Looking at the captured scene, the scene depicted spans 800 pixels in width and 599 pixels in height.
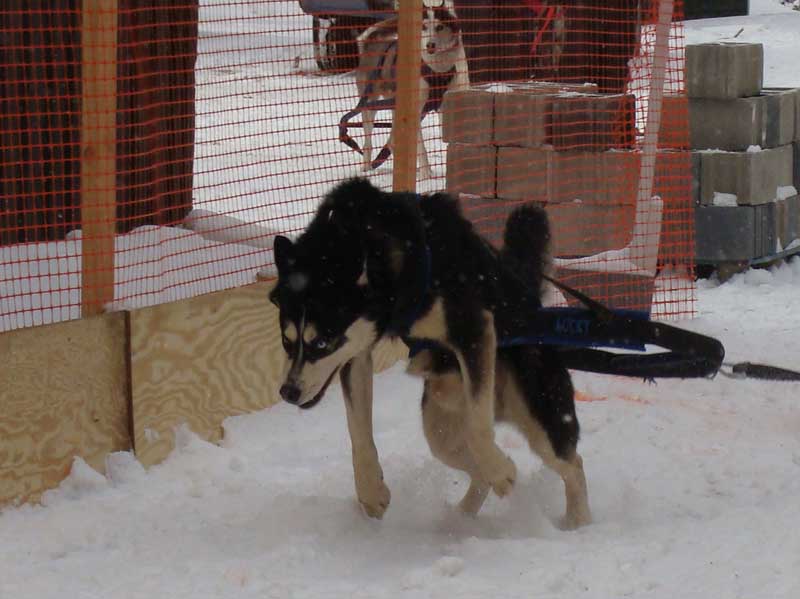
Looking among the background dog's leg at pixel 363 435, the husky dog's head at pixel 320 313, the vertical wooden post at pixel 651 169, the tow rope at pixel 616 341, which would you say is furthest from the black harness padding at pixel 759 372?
the vertical wooden post at pixel 651 169

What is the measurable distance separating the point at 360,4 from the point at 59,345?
970 centimetres

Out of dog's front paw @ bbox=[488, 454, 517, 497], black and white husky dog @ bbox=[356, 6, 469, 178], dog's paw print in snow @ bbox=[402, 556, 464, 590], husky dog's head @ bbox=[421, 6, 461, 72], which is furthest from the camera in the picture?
husky dog's head @ bbox=[421, 6, 461, 72]

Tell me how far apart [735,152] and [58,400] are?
5.65m

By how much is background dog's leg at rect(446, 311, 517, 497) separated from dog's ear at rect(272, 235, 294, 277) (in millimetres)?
633

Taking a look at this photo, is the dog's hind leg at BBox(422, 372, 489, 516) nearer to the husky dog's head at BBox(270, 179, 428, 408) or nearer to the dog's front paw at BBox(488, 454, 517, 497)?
the dog's front paw at BBox(488, 454, 517, 497)

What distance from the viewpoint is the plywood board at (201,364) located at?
16.1ft

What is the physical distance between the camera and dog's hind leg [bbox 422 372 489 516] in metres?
4.25

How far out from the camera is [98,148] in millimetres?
4691

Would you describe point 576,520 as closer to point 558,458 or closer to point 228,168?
point 558,458

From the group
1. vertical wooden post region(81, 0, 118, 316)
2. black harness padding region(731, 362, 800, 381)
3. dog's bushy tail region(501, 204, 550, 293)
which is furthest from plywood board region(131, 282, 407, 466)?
black harness padding region(731, 362, 800, 381)

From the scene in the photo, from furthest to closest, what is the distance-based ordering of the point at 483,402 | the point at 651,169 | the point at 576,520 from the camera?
the point at 651,169
the point at 576,520
the point at 483,402

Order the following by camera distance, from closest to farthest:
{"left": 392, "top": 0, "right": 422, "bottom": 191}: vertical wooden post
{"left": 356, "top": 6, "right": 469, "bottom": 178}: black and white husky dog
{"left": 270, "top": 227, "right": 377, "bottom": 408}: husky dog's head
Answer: {"left": 270, "top": 227, "right": 377, "bottom": 408}: husky dog's head → {"left": 392, "top": 0, "right": 422, "bottom": 191}: vertical wooden post → {"left": 356, "top": 6, "right": 469, "bottom": 178}: black and white husky dog

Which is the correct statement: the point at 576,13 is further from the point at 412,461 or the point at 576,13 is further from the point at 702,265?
the point at 412,461

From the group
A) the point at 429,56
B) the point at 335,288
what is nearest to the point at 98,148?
the point at 335,288
